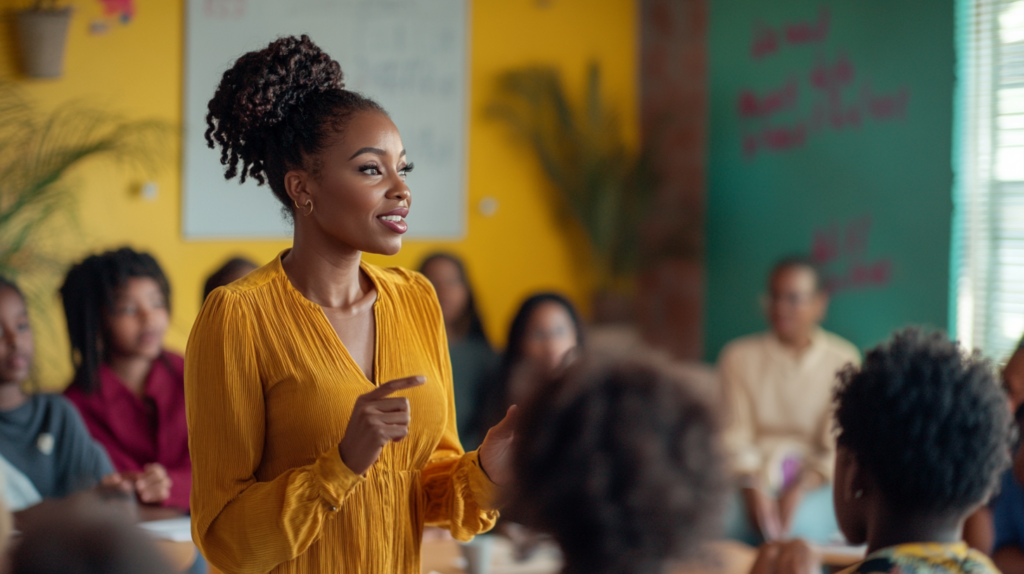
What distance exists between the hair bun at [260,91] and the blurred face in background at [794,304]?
2967 millimetres

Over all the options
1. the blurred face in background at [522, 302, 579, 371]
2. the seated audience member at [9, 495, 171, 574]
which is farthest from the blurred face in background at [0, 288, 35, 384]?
the seated audience member at [9, 495, 171, 574]

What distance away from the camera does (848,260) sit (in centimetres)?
426

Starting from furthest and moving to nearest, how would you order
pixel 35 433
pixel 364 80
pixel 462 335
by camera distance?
pixel 364 80 < pixel 462 335 < pixel 35 433

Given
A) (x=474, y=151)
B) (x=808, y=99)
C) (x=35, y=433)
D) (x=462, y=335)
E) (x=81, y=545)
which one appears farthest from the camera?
(x=474, y=151)

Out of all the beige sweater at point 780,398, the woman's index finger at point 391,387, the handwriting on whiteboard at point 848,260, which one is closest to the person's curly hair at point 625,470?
the woman's index finger at point 391,387

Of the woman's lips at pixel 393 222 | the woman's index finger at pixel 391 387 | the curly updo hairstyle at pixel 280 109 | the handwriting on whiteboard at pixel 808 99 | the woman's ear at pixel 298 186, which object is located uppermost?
the handwriting on whiteboard at pixel 808 99

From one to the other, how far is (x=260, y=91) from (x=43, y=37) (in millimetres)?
3138

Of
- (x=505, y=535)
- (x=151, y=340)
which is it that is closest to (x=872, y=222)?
(x=505, y=535)

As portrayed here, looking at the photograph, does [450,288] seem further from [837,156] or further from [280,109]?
[280,109]

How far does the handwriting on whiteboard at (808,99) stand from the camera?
417cm

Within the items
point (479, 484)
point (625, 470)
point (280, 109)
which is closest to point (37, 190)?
point (280, 109)

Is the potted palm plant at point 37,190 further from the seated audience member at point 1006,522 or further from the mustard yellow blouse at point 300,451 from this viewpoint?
the seated audience member at point 1006,522

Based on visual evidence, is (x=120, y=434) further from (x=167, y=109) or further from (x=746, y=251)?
(x=746, y=251)

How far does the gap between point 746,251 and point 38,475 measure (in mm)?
3687
